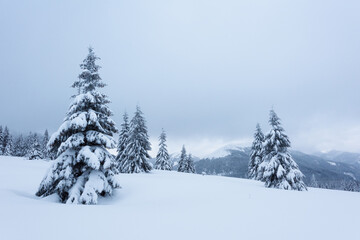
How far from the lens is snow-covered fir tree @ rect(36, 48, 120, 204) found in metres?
11.0

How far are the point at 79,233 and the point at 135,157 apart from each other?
2588 centimetres

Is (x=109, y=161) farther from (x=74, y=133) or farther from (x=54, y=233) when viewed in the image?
(x=54, y=233)

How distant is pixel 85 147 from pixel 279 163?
785 inches

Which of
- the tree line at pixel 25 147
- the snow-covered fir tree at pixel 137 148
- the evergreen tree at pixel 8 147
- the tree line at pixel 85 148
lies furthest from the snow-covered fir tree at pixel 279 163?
the evergreen tree at pixel 8 147

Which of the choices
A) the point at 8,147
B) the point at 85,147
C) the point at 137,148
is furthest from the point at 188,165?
the point at 8,147

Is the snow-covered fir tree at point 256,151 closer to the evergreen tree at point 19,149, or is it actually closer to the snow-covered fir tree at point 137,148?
the snow-covered fir tree at point 137,148

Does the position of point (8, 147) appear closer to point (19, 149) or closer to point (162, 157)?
point (19, 149)

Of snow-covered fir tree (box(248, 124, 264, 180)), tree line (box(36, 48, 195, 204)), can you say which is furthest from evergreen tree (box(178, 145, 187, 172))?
tree line (box(36, 48, 195, 204))

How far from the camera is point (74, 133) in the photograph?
12445 mm

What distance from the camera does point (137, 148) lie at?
31.0 metres

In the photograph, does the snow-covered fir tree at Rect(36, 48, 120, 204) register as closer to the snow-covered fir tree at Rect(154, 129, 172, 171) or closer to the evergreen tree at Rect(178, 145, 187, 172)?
the snow-covered fir tree at Rect(154, 129, 172, 171)

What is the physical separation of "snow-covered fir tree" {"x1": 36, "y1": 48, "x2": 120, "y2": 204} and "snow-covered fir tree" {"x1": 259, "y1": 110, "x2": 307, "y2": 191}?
17.2m

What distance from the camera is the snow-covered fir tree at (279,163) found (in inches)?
813

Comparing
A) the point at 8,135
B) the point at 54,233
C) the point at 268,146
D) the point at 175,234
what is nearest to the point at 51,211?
the point at 54,233
